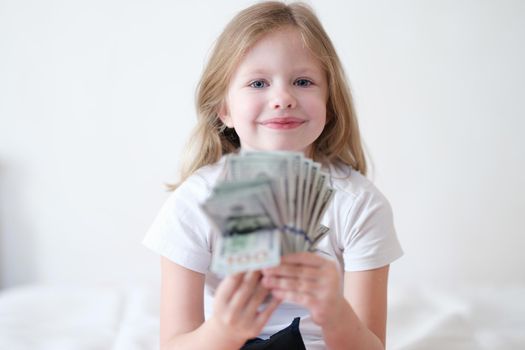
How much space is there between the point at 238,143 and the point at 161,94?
0.84m

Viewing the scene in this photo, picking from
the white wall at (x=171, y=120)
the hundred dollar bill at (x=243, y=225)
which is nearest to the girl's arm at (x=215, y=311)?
the hundred dollar bill at (x=243, y=225)

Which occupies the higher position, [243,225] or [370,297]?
[243,225]

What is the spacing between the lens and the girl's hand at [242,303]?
102cm

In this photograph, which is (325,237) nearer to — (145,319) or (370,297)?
(370,297)

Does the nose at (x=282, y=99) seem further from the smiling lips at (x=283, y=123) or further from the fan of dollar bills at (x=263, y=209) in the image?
the fan of dollar bills at (x=263, y=209)

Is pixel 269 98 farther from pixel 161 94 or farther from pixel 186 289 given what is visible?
pixel 161 94

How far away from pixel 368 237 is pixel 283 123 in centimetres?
39

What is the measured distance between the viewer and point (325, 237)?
59.1 inches

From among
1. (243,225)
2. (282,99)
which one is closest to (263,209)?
(243,225)

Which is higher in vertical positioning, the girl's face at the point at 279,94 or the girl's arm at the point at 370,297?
the girl's face at the point at 279,94

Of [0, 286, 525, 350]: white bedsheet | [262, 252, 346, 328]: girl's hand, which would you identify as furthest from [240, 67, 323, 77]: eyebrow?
[0, 286, 525, 350]: white bedsheet

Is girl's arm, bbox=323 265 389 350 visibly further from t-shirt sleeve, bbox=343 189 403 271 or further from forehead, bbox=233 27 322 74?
forehead, bbox=233 27 322 74

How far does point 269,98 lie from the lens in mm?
1397

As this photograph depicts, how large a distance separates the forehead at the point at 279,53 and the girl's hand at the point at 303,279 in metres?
0.59
